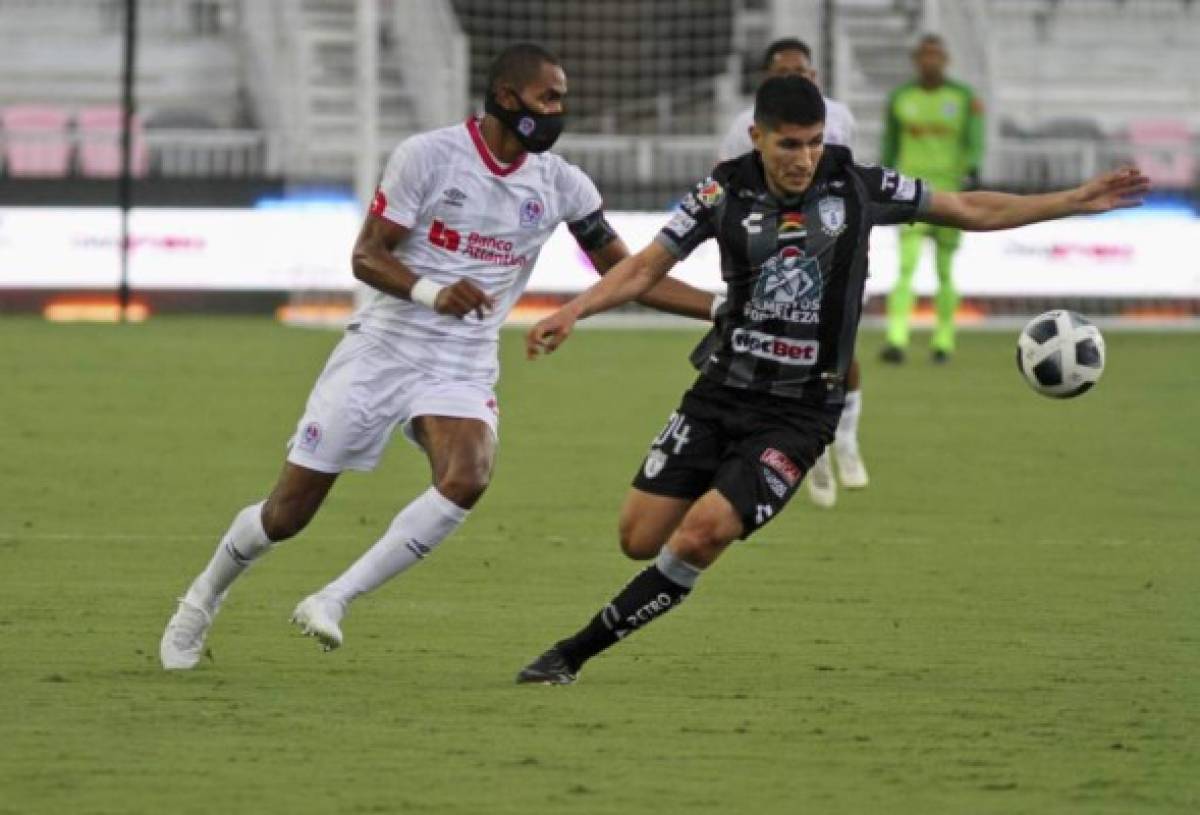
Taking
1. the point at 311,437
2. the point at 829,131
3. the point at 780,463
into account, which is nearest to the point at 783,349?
the point at 780,463

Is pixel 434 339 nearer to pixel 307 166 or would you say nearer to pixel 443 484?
pixel 443 484

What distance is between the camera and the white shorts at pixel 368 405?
8.14 meters

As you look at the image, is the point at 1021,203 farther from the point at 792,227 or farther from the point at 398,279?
the point at 398,279

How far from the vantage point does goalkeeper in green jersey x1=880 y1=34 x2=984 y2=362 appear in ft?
65.0

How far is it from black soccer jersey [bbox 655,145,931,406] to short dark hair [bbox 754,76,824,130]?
24 centimetres

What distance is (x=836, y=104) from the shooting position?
12688mm

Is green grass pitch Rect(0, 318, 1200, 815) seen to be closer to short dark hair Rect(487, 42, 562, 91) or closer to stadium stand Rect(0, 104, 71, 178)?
short dark hair Rect(487, 42, 562, 91)

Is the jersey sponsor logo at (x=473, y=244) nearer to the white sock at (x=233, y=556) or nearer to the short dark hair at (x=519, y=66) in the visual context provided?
the short dark hair at (x=519, y=66)

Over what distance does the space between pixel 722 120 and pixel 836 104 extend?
1456cm

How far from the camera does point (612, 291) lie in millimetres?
7812

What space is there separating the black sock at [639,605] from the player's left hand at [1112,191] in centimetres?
165

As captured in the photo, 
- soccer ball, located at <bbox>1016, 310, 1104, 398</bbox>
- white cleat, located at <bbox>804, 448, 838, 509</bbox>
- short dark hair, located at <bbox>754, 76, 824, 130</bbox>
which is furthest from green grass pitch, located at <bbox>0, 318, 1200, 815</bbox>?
short dark hair, located at <bbox>754, 76, 824, 130</bbox>

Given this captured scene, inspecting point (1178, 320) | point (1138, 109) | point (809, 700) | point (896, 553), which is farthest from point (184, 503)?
point (1138, 109)

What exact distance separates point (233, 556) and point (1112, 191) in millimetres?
2917
